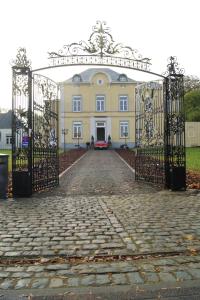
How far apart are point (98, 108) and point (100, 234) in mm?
49487

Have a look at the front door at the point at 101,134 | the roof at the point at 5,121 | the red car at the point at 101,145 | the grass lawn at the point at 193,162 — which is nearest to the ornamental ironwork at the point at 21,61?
the grass lawn at the point at 193,162

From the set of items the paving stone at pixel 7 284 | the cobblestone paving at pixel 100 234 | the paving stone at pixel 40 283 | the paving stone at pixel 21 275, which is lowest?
the paving stone at pixel 7 284

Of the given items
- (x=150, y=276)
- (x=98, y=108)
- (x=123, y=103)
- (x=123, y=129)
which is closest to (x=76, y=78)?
(x=98, y=108)

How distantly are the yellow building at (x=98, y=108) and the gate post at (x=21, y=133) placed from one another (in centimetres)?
4346

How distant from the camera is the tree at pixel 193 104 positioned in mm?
53031

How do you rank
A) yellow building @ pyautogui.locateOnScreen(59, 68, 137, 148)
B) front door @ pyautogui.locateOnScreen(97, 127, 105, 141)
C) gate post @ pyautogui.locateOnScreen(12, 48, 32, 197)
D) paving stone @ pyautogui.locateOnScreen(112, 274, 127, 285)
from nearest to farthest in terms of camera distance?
paving stone @ pyautogui.locateOnScreen(112, 274, 127, 285) < gate post @ pyautogui.locateOnScreen(12, 48, 32, 197) < yellow building @ pyautogui.locateOnScreen(59, 68, 137, 148) < front door @ pyautogui.locateOnScreen(97, 127, 105, 141)

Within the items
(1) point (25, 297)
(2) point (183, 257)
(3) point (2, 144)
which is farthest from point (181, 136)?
(3) point (2, 144)

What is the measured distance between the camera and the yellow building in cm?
5394

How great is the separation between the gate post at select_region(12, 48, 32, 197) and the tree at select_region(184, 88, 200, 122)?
46054mm

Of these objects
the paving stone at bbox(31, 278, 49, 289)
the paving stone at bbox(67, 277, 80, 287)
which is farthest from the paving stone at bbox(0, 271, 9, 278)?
the paving stone at bbox(67, 277, 80, 287)

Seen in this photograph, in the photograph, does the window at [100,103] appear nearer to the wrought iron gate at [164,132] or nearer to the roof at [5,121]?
the roof at [5,121]

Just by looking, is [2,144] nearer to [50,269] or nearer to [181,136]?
[181,136]

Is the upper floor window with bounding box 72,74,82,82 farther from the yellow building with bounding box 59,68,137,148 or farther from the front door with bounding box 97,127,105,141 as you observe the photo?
the front door with bounding box 97,127,105,141

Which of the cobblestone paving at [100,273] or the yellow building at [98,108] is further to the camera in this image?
the yellow building at [98,108]
